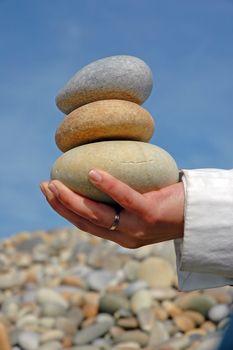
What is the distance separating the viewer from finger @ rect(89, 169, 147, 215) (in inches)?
61.9

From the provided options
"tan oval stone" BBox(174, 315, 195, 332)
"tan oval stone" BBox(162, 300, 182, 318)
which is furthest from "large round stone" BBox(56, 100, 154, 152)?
"tan oval stone" BBox(162, 300, 182, 318)

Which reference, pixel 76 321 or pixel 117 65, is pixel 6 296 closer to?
pixel 76 321

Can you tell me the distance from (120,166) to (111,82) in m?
0.28

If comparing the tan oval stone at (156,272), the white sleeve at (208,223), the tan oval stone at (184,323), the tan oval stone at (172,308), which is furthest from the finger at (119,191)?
the tan oval stone at (156,272)

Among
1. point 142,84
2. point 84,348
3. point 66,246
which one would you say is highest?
point 66,246

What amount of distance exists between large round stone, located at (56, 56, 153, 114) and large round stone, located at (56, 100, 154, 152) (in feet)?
0.14

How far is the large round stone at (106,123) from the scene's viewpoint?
1728mm

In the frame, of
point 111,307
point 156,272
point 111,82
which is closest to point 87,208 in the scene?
point 111,82

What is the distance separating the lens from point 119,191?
5.15ft

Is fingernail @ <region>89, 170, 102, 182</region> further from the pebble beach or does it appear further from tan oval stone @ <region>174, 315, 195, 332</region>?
tan oval stone @ <region>174, 315, 195, 332</region>

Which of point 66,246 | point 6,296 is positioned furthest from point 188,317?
point 66,246

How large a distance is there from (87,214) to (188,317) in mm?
3203

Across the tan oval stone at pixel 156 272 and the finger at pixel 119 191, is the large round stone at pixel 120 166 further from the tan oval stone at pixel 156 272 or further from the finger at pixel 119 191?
the tan oval stone at pixel 156 272

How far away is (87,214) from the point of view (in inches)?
65.2
